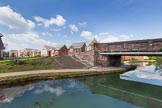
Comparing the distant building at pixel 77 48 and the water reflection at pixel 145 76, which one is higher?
the distant building at pixel 77 48

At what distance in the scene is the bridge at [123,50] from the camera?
25.0m

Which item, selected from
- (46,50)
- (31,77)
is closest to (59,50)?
(46,50)

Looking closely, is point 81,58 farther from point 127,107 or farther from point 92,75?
point 127,107

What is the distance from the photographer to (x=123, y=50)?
2955 centimetres

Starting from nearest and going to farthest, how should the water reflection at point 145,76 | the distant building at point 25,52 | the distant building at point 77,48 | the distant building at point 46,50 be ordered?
the water reflection at point 145,76 → the distant building at point 77,48 → the distant building at point 46,50 → the distant building at point 25,52

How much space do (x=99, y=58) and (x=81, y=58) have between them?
6827 mm

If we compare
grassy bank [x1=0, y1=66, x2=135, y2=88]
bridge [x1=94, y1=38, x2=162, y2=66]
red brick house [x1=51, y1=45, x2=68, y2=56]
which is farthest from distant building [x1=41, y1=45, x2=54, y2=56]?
grassy bank [x1=0, y1=66, x2=135, y2=88]

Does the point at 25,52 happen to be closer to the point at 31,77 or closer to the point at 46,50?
the point at 46,50

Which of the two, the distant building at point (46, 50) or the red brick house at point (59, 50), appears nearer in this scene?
the red brick house at point (59, 50)

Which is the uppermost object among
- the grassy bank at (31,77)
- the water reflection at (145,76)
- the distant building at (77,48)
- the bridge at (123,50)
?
the distant building at (77,48)

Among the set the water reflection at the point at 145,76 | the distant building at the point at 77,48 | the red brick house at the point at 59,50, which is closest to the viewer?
the water reflection at the point at 145,76

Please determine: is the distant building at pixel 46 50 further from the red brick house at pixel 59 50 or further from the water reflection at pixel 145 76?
the water reflection at pixel 145 76

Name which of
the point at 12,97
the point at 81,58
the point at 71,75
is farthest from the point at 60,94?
the point at 81,58

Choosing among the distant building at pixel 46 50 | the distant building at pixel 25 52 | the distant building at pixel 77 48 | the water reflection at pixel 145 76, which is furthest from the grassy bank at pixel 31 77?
the distant building at pixel 25 52
